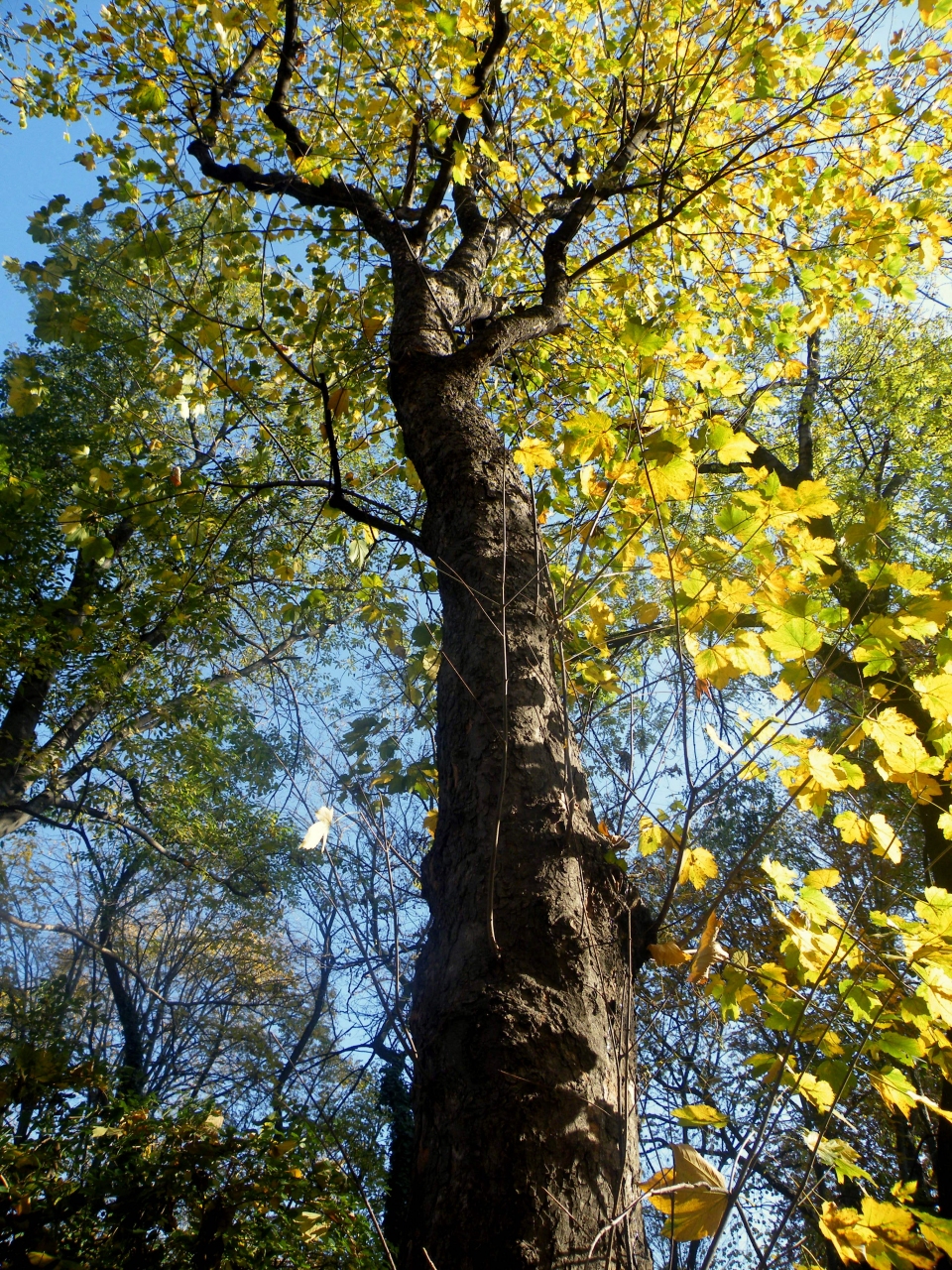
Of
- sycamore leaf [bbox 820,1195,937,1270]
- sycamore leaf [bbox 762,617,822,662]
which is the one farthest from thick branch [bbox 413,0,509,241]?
sycamore leaf [bbox 820,1195,937,1270]

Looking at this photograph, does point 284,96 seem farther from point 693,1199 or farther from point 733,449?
point 693,1199

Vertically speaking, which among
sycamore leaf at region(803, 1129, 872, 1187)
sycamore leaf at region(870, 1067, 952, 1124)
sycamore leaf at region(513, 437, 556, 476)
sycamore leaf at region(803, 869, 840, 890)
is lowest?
sycamore leaf at region(803, 1129, 872, 1187)

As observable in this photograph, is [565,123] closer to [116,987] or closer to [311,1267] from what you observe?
[311,1267]

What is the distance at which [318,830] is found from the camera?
1.02 m

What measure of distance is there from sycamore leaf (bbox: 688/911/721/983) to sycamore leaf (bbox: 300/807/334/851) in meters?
0.69

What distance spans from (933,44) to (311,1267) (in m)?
5.58

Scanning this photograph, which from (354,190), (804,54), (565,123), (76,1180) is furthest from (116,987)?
(804,54)

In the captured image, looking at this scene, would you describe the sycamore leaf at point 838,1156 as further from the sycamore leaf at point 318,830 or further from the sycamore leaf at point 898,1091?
the sycamore leaf at point 318,830

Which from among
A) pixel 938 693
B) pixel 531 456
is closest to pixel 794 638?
pixel 938 693

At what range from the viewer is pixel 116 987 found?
10992 mm

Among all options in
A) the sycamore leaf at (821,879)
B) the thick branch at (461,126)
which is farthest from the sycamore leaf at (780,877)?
the thick branch at (461,126)

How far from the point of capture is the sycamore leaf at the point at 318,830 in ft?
3.25

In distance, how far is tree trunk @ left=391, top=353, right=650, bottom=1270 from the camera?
34.2 inches

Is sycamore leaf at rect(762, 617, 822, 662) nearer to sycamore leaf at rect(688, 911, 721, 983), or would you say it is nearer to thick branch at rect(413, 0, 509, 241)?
sycamore leaf at rect(688, 911, 721, 983)
